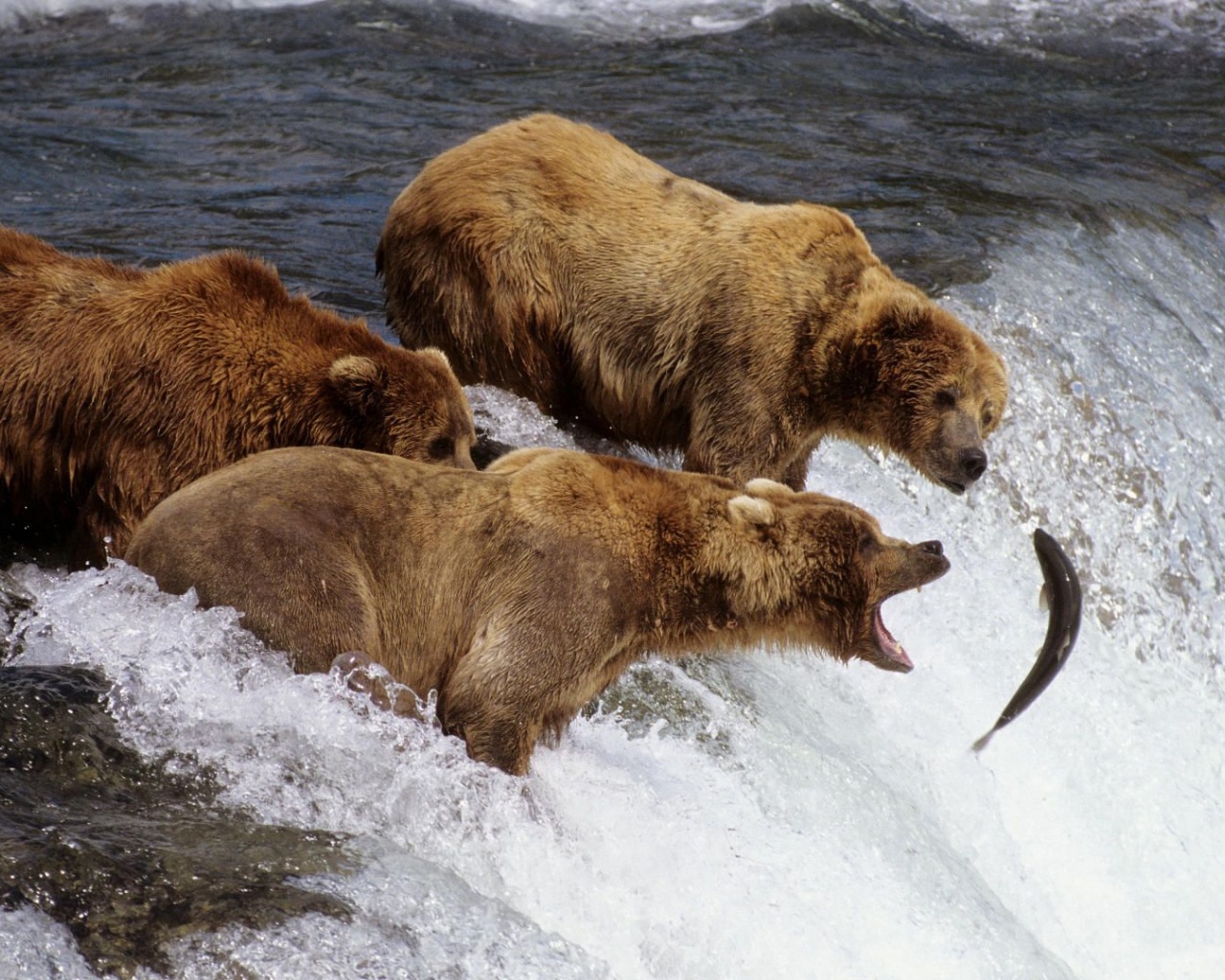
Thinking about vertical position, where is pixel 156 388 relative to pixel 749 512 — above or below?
above

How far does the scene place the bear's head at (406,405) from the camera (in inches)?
220

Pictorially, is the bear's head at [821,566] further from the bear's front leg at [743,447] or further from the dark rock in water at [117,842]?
the dark rock in water at [117,842]

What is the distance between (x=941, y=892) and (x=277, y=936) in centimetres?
278

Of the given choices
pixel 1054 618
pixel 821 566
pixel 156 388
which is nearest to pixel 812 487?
pixel 1054 618

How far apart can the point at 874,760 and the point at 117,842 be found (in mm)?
3347

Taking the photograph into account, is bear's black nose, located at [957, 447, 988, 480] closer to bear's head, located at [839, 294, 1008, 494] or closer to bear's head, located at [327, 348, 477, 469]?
bear's head, located at [839, 294, 1008, 494]

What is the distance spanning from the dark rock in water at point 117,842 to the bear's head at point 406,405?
136 cm

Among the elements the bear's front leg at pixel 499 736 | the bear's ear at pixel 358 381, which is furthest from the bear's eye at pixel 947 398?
the bear's front leg at pixel 499 736

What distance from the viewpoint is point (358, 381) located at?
5566 millimetres

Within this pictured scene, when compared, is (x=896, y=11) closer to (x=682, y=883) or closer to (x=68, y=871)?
(x=682, y=883)

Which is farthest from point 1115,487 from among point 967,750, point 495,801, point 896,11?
point 896,11

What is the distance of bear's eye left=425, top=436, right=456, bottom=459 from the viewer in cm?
575

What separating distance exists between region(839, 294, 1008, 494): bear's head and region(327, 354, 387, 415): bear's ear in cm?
212

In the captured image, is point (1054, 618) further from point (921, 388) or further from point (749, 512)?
point (749, 512)
